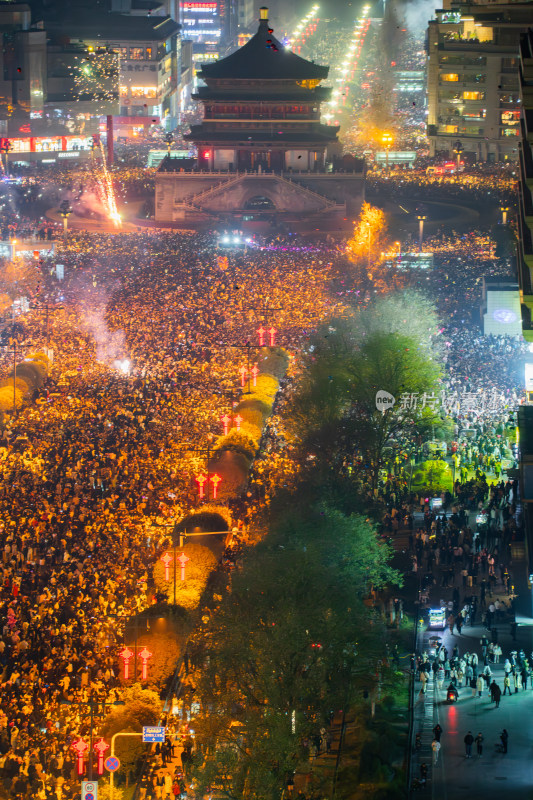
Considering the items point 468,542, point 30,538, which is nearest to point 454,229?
point 468,542

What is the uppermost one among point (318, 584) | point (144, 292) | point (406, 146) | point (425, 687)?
point (406, 146)

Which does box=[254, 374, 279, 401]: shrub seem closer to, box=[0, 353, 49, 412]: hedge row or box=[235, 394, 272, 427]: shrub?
box=[235, 394, 272, 427]: shrub

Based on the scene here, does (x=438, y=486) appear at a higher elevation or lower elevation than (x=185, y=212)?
lower

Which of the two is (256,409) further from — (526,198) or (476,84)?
(476,84)

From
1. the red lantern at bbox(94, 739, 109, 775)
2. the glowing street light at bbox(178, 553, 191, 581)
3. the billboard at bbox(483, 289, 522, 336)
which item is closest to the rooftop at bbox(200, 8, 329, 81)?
the billboard at bbox(483, 289, 522, 336)

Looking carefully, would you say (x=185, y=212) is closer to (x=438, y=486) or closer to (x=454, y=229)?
(x=454, y=229)

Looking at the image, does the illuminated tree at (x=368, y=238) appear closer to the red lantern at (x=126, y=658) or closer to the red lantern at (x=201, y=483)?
the red lantern at (x=201, y=483)

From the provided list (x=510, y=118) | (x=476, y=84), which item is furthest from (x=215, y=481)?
(x=476, y=84)

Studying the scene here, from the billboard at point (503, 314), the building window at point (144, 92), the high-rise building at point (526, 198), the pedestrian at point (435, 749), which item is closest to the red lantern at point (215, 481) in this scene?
the high-rise building at point (526, 198)
